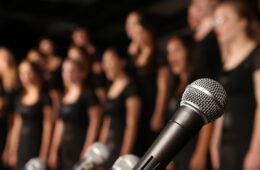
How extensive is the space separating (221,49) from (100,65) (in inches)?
61.4

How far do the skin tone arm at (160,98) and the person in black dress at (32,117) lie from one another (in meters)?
1.00

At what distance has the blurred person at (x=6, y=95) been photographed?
12.8ft

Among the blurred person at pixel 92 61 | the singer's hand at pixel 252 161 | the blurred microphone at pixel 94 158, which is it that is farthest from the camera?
the blurred person at pixel 92 61

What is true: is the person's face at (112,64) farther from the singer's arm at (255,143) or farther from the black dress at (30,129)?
the singer's arm at (255,143)

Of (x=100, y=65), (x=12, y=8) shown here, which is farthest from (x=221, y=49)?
(x=12, y=8)

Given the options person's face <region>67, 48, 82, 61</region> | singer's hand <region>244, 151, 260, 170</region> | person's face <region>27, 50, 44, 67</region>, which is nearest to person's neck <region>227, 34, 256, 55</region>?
singer's hand <region>244, 151, 260, 170</region>

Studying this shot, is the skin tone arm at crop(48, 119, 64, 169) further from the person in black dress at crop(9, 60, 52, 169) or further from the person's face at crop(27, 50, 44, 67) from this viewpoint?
the person's face at crop(27, 50, 44, 67)

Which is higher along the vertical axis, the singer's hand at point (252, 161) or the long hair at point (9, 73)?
the singer's hand at point (252, 161)

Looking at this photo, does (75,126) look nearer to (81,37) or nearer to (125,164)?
(81,37)

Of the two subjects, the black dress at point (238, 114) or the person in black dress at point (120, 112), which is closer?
the black dress at point (238, 114)

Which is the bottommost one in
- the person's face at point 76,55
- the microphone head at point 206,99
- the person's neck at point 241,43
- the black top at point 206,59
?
the person's face at point 76,55

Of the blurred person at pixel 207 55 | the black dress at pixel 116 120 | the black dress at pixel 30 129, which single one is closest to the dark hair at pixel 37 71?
the black dress at pixel 30 129

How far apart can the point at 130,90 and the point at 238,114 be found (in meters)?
1.08

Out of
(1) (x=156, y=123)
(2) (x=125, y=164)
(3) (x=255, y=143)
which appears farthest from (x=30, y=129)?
(2) (x=125, y=164)
